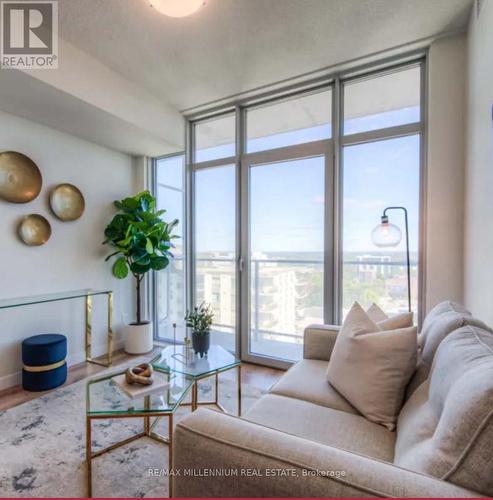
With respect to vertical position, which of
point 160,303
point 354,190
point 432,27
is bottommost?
point 160,303

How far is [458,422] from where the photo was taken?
77cm

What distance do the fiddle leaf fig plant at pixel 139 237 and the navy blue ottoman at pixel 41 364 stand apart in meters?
1.01

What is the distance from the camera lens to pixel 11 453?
178 centimetres

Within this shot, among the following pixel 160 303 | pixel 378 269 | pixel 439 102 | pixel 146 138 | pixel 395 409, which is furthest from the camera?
pixel 160 303

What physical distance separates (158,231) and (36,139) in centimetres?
142

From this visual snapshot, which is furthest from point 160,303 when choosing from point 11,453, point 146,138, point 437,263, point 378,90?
point 378,90

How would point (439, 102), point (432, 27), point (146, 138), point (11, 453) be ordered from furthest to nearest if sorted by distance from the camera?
point (146, 138) → point (439, 102) → point (432, 27) → point (11, 453)

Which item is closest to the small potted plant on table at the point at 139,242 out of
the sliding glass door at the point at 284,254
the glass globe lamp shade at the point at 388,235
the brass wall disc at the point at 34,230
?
the brass wall disc at the point at 34,230

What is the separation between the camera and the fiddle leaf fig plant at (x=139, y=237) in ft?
10.9

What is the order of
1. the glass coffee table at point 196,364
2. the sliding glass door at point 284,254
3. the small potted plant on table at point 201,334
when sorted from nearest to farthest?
the glass coffee table at point 196,364
the small potted plant on table at point 201,334
the sliding glass door at point 284,254

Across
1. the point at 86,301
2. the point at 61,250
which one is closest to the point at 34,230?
the point at 61,250

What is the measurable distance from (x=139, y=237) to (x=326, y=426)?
2677mm

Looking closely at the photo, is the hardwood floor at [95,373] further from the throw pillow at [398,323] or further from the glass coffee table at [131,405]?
the throw pillow at [398,323]

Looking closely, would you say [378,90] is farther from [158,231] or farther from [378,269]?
[158,231]
